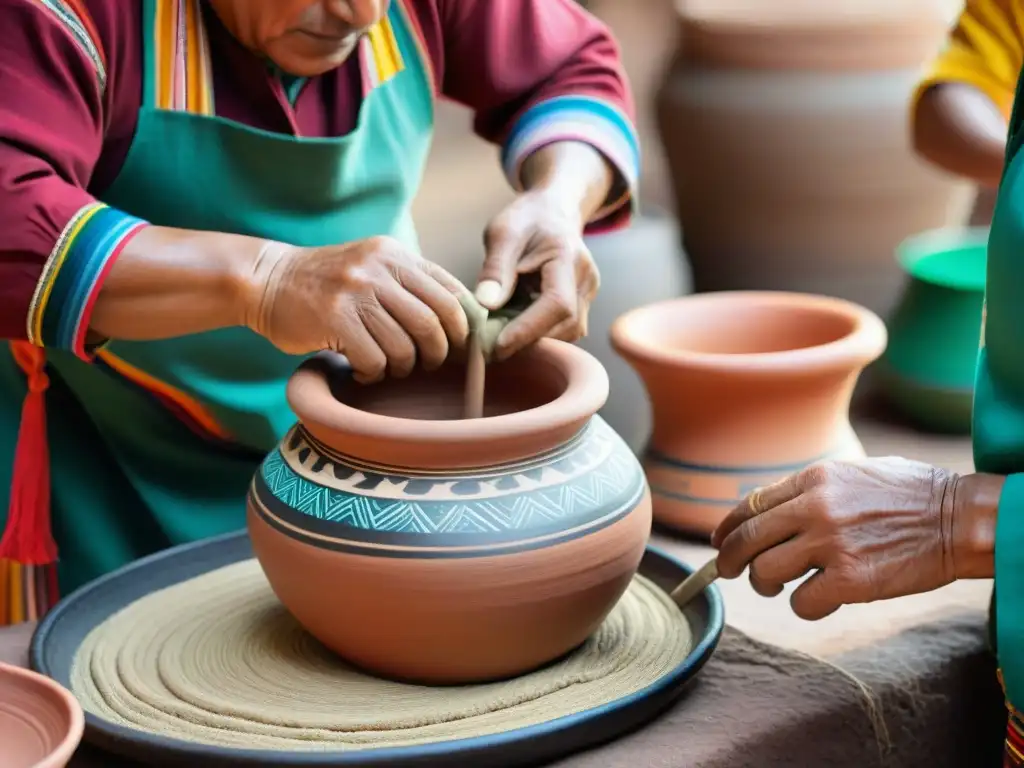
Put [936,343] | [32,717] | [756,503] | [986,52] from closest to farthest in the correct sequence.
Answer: [32,717] < [756,503] < [986,52] < [936,343]

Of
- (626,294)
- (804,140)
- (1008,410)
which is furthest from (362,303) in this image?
(804,140)

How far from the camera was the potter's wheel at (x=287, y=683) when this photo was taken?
140cm

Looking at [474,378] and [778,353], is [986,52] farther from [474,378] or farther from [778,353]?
[474,378]

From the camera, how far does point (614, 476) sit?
5.19 feet

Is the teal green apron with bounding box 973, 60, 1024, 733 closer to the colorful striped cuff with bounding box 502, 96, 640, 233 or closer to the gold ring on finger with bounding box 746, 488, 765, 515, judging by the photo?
the gold ring on finger with bounding box 746, 488, 765, 515

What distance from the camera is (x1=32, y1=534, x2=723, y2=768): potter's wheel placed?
4.61 ft

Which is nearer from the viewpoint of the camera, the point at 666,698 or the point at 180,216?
the point at 666,698

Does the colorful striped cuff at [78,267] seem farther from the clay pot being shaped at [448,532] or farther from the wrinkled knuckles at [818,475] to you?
the wrinkled knuckles at [818,475]

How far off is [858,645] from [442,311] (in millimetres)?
787

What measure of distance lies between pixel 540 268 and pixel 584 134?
0.34m

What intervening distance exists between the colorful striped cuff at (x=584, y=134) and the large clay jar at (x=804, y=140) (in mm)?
1688

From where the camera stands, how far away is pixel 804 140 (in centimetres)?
368

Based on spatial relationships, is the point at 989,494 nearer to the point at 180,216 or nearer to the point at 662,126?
the point at 180,216

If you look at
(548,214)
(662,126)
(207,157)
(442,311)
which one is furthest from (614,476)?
(662,126)
